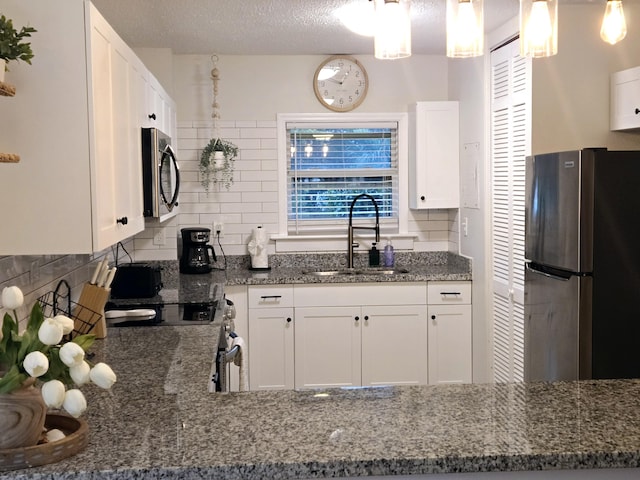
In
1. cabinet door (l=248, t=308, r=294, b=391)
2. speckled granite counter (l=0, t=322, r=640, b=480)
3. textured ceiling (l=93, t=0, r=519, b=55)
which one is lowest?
cabinet door (l=248, t=308, r=294, b=391)

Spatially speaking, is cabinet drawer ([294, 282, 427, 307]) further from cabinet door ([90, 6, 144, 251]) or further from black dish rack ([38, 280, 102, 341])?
black dish rack ([38, 280, 102, 341])

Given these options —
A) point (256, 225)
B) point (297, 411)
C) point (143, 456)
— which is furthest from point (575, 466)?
point (256, 225)

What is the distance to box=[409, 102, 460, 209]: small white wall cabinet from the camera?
17.0 feet

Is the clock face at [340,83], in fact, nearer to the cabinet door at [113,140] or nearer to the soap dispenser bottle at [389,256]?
the soap dispenser bottle at [389,256]

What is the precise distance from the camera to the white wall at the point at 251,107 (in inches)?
207

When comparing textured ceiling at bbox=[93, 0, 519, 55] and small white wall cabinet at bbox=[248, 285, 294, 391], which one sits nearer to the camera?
textured ceiling at bbox=[93, 0, 519, 55]

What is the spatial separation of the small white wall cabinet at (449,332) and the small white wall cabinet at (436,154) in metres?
0.67

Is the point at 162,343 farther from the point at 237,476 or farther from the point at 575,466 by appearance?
the point at 575,466

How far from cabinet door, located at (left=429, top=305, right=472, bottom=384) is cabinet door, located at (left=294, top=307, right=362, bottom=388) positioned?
50 cm

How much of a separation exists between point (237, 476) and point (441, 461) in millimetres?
408

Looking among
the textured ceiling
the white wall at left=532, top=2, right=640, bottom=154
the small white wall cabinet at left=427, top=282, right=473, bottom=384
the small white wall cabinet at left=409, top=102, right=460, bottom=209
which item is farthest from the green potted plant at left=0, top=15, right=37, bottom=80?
the small white wall cabinet at left=409, top=102, right=460, bottom=209

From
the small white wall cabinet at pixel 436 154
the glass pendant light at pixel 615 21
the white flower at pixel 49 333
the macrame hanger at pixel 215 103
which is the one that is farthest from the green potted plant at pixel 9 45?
the small white wall cabinet at pixel 436 154

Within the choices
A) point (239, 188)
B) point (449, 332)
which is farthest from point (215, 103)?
→ point (449, 332)

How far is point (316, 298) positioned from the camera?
483 cm
